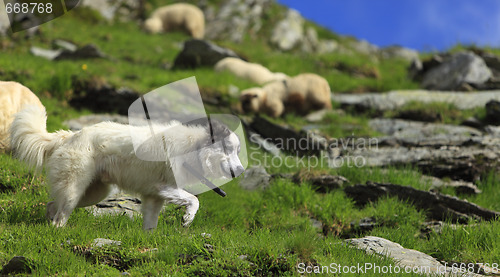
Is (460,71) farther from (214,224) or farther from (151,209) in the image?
(151,209)

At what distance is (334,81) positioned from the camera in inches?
800

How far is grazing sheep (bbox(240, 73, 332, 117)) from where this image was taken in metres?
16.1

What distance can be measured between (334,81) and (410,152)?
8.81 metres

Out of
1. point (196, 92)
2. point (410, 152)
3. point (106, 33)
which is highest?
point (410, 152)

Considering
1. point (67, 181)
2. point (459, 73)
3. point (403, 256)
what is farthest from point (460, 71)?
point (67, 181)

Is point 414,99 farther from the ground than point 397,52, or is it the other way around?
point 414,99

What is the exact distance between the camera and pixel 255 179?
1041 cm

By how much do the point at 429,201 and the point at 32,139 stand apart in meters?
6.91

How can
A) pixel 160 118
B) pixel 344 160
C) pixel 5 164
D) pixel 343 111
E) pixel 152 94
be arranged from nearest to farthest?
pixel 5 164
pixel 344 160
pixel 160 118
pixel 152 94
pixel 343 111

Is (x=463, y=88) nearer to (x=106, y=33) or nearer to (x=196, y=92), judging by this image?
(x=196, y=92)

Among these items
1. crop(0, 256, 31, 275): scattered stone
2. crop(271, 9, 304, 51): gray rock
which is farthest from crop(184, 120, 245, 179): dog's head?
crop(271, 9, 304, 51): gray rock

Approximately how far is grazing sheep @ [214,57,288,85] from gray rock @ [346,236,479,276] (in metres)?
11.8

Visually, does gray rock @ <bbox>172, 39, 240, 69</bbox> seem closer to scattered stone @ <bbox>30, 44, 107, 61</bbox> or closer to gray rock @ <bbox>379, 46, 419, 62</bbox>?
scattered stone @ <bbox>30, 44, 107, 61</bbox>

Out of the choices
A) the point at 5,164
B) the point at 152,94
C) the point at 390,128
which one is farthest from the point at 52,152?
the point at 390,128
